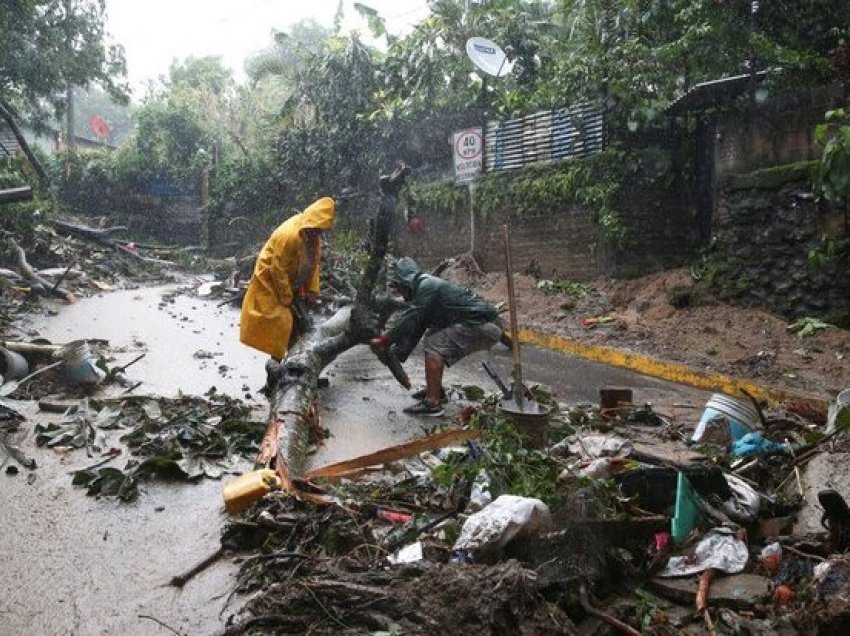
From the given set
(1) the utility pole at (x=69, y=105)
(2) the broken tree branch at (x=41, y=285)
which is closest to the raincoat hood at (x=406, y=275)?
(2) the broken tree branch at (x=41, y=285)

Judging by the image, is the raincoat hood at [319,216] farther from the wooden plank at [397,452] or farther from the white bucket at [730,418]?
the white bucket at [730,418]

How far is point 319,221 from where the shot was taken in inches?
250

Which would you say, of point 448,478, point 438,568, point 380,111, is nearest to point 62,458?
point 448,478

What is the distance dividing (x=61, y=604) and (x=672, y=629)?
8.28 feet

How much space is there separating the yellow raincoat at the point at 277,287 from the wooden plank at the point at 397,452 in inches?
93.8

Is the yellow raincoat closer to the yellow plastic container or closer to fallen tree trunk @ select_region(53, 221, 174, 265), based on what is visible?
the yellow plastic container

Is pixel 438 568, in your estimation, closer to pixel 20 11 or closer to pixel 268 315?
pixel 268 315

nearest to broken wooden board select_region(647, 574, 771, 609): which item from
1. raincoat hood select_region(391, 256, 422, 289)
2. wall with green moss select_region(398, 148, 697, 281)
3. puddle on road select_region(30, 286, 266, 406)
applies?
raincoat hood select_region(391, 256, 422, 289)

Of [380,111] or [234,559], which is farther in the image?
[380,111]

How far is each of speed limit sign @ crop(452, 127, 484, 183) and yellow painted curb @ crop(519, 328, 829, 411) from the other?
437cm

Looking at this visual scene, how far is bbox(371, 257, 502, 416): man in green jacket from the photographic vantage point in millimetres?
5969

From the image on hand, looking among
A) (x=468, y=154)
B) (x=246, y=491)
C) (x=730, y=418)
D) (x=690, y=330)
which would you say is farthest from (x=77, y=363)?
(x=468, y=154)

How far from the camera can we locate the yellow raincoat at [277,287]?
628cm

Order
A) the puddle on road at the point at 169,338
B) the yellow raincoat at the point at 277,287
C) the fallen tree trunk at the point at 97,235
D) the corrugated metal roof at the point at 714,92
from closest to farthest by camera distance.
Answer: the yellow raincoat at the point at 277,287, the puddle on road at the point at 169,338, the corrugated metal roof at the point at 714,92, the fallen tree trunk at the point at 97,235
